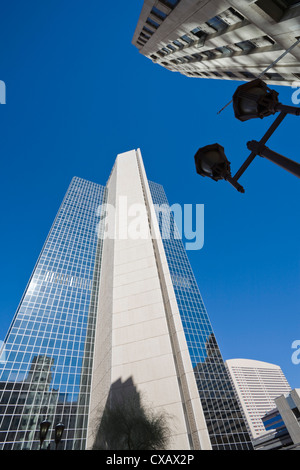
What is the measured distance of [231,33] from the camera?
59.5 feet

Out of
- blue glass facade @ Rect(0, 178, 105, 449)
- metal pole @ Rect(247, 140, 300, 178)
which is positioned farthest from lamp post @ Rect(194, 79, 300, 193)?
blue glass facade @ Rect(0, 178, 105, 449)

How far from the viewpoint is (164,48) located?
107 feet

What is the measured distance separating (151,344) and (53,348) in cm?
3980

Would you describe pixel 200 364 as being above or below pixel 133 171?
below

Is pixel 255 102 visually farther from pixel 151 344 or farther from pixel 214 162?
pixel 151 344

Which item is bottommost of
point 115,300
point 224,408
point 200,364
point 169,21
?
point 224,408

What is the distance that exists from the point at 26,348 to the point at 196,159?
62.9 m

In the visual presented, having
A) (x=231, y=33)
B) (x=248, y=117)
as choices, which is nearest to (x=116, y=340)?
(x=248, y=117)

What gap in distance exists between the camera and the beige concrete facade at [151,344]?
72.8ft

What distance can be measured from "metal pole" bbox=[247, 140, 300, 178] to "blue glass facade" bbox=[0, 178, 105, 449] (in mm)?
57612

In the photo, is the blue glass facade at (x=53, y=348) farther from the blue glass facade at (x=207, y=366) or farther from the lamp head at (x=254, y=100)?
the lamp head at (x=254, y=100)

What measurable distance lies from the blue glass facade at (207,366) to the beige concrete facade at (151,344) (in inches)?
1196
